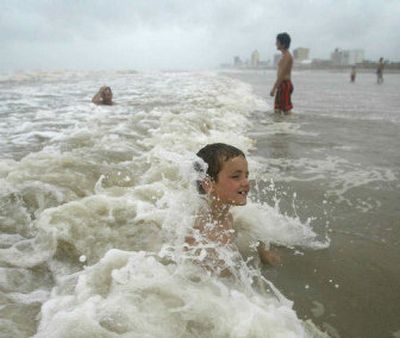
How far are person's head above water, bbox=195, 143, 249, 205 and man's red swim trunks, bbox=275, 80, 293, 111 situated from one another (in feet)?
28.8

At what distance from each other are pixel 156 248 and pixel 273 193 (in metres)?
1.84

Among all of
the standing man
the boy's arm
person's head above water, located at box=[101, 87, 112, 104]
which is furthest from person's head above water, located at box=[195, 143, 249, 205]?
person's head above water, located at box=[101, 87, 112, 104]

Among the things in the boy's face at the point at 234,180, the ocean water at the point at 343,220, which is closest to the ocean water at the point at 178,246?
the ocean water at the point at 343,220

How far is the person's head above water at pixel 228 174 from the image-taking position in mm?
3057

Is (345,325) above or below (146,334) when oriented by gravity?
below

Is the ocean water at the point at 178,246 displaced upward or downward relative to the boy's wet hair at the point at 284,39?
downward

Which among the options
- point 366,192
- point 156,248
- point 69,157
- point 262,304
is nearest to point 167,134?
point 69,157

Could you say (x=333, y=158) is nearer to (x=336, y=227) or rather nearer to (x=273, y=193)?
(x=273, y=193)

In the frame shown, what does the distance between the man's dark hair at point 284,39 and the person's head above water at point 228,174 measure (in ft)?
25.9

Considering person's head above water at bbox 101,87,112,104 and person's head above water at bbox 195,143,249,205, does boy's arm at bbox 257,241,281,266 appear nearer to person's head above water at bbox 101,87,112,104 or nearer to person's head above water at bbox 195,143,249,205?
person's head above water at bbox 195,143,249,205

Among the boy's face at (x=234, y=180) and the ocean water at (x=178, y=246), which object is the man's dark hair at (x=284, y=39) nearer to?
the ocean water at (x=178, y=246)

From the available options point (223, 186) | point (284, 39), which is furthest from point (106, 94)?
point (223, 186)

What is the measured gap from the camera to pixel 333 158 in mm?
6062

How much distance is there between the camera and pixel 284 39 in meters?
10.2
